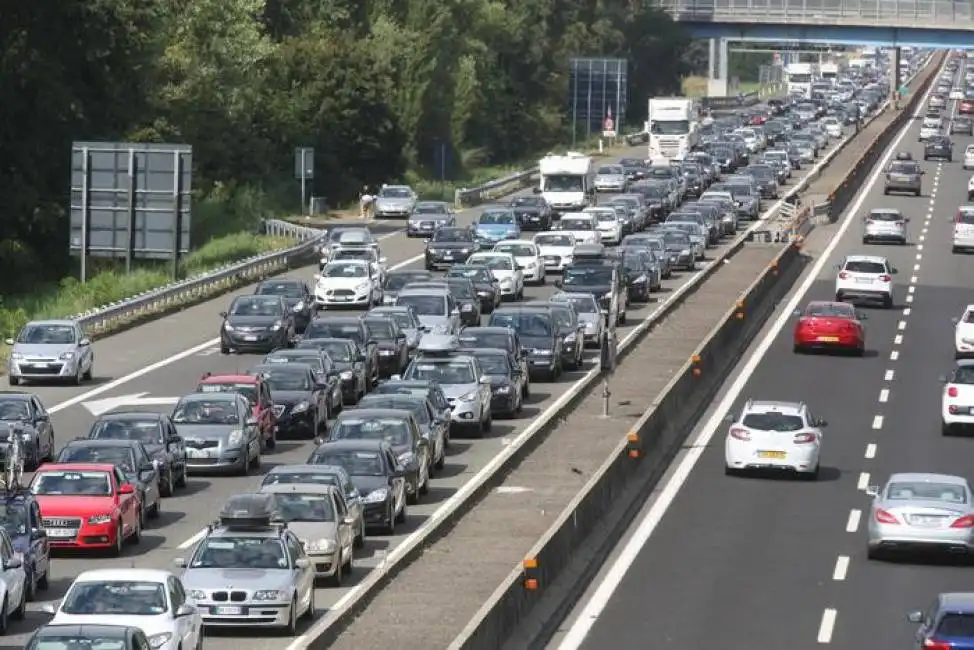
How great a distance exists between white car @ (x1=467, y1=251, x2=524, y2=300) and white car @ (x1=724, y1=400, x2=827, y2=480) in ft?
84.7

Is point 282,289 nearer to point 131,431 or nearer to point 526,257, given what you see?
point 526,257

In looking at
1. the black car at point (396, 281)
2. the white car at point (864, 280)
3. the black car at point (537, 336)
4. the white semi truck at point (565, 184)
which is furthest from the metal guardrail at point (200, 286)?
the white car at point (864, 280)

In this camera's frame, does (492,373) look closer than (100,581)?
No

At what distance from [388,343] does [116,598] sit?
2794cm

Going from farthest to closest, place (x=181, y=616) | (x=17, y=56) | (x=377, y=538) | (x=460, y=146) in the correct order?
(x=460, y=146)
(x=17, y=56)
(x=377, y=538)
(x=181, y=616)

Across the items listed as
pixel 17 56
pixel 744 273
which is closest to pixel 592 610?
pixel 744 273

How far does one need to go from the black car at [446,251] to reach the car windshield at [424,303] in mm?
17711

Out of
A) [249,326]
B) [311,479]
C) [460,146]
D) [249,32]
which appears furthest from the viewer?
[460,146]

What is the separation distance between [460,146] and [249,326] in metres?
93.9

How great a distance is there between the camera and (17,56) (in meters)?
92.8

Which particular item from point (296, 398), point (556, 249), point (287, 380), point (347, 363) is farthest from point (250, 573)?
point (556, 249)

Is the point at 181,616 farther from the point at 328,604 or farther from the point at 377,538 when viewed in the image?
the point at 377,538

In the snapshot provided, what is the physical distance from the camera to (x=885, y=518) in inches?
1302

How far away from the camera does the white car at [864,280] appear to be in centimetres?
6781
